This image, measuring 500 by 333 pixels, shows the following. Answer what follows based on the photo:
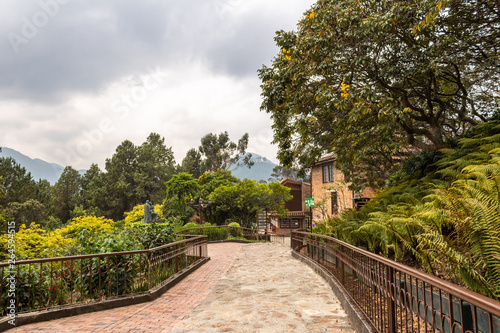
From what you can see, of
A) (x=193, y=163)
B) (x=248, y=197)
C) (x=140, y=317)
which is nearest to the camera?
(x=140, y=317)

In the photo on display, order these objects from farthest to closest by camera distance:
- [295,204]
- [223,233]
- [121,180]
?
[121,180]
[295,204]
[223,233]

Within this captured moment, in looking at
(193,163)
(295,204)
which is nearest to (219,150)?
(193,163)

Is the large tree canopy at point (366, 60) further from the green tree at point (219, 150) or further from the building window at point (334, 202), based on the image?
the green tree at point (219, 150)

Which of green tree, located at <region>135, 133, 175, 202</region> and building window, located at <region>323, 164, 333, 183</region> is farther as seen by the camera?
green tree, located at <region>135, 133, 175, 202</region>

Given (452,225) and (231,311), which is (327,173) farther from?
(231,311)

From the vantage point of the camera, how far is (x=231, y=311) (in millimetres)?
5777

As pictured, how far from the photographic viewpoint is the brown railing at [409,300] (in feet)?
7.33

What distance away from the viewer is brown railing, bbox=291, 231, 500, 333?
7.33 ft

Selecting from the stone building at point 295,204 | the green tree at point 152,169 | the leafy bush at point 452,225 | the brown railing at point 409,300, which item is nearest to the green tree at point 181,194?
the stone building at point 295,204

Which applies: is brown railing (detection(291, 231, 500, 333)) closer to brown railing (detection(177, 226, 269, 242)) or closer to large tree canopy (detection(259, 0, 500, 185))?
large tree canopy (detection(259, 0, 500, 185))

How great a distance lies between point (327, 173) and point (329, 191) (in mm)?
1688

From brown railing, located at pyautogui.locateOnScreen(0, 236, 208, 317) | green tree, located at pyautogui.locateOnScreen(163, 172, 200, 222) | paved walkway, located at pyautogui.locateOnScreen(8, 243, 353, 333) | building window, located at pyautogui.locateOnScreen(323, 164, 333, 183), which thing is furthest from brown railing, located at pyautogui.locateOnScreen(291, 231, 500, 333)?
green tree, located at pyautogui.locateOnScreen(163, 172, 200, 222)

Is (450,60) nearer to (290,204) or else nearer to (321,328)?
(321,328)

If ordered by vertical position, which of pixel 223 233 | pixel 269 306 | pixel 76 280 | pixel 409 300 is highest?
pixel 409 300
